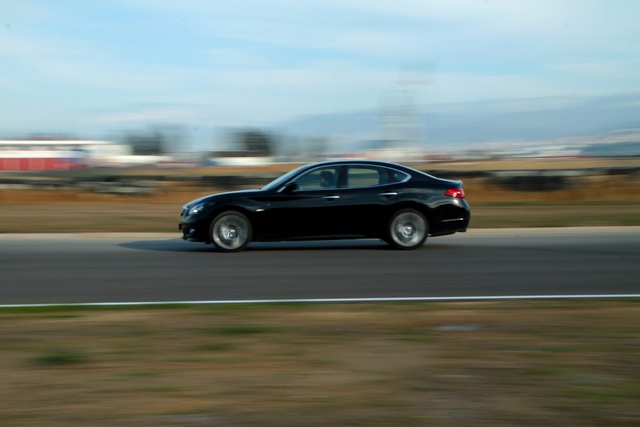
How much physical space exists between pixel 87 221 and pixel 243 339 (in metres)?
14.1

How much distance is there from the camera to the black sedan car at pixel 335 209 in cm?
1373

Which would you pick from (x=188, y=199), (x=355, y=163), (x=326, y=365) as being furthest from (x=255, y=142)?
(x=326, y=365)

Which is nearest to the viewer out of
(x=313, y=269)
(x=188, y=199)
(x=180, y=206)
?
(x=313, y=269)

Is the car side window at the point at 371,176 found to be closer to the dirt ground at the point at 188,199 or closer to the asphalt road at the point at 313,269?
the asphalt road at the point at 313,269

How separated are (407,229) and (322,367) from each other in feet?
27.2

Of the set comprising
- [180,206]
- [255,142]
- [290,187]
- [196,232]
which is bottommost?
[180,206]

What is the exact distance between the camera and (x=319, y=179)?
46.1 feet

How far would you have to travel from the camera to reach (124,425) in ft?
15.3

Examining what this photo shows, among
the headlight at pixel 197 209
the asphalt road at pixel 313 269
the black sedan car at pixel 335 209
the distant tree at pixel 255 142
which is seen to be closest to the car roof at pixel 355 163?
the black sedan car at pixel 335 209

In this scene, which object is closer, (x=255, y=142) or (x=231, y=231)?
(x=231, y=231)

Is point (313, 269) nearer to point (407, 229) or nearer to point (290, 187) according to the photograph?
point (290, 187)

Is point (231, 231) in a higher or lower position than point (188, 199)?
higher

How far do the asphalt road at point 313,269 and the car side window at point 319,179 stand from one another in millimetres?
1096

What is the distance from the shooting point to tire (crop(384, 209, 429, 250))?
45.8 feet
